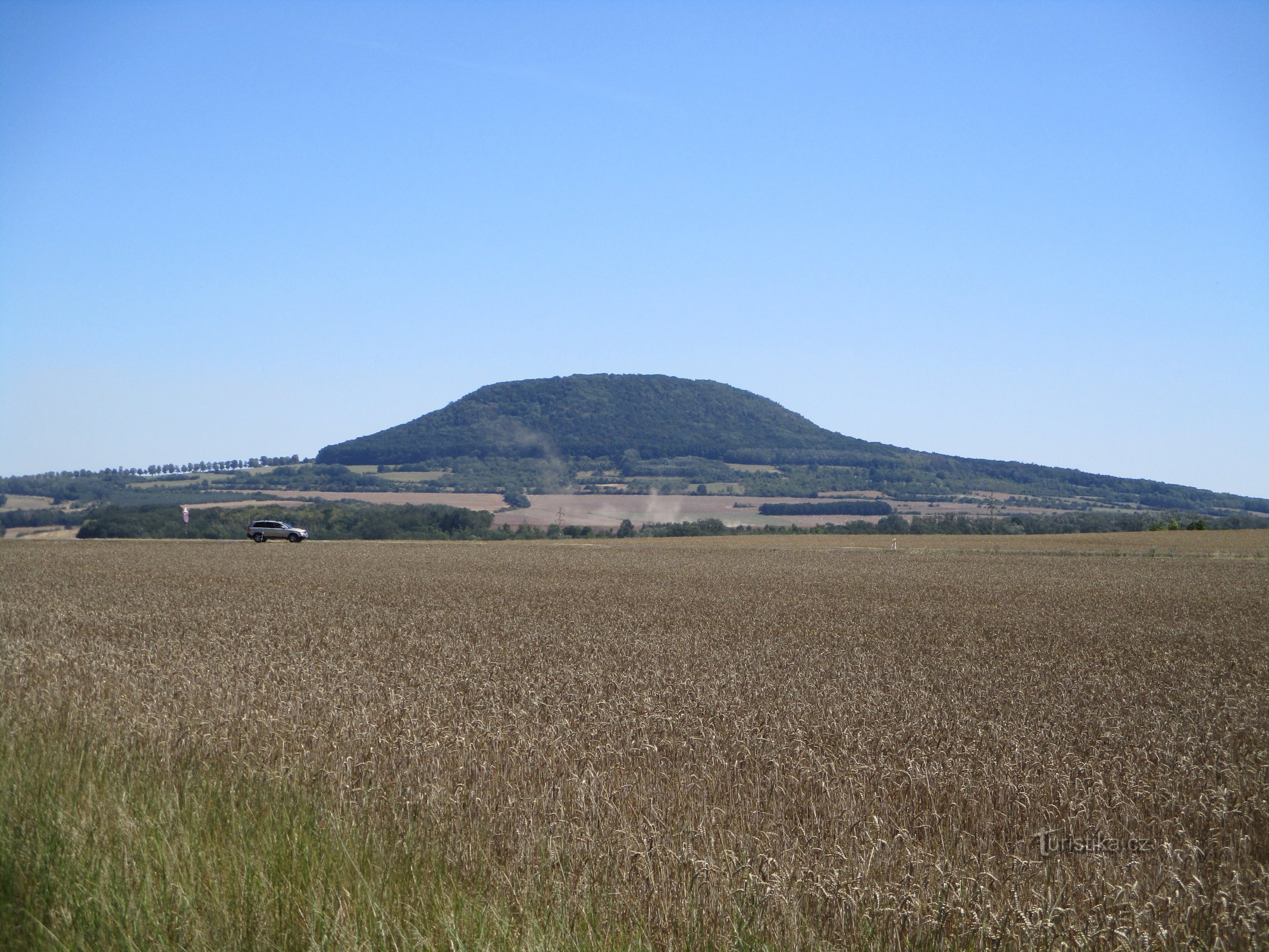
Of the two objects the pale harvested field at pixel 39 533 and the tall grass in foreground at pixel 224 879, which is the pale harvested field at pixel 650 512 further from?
the tall grass in foreground at pixel 224 879

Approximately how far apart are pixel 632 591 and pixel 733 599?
3.57 metres

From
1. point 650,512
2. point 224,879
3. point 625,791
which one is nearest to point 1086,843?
point 625,791

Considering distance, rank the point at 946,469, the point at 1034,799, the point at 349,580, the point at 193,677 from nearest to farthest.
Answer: the point at 1034,799, the point at 193,677, the point at 349,580, the point at 946,469

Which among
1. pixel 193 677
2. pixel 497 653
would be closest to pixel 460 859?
pixel 193 677

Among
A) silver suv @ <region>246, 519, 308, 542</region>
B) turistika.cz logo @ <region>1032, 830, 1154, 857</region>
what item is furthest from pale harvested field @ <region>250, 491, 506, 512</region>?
turistika.cz logo @ <region>1032, 830, 1154, 857</region>

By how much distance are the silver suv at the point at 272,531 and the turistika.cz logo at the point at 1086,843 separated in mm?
60003

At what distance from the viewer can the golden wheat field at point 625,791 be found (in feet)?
15.1

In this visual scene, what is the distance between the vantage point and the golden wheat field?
15.1 feet

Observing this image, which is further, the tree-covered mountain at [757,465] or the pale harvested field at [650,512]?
the tree-covered mountain at [757,465]

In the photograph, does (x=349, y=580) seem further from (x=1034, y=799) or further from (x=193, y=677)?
(x=1034, y=799)

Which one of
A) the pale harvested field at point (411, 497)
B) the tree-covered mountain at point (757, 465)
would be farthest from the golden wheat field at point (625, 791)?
the tree-covered mountain at point (757, 465)

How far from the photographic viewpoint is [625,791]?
656cm

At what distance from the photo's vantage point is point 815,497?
14388 centimetres

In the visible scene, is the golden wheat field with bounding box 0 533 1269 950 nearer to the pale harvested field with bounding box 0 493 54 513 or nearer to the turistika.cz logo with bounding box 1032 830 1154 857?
the turistika.cz logo with bounding box 1032 830 1154 857
